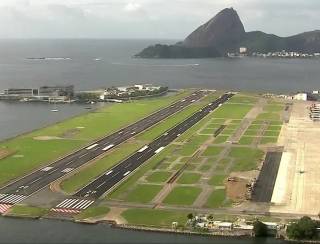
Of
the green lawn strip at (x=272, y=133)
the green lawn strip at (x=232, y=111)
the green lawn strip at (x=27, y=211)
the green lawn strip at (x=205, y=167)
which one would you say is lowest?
the green lawn strip at (x=27, y=211)

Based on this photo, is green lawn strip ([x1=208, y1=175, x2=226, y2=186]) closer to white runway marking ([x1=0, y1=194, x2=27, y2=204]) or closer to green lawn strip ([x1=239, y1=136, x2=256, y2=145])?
green lawn strip ([x1=239, y1=136, x2=256, y2=145])

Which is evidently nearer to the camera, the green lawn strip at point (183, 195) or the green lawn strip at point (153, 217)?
the green lawn strip at point (153, 217)

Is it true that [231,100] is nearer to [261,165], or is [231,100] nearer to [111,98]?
[111,98]

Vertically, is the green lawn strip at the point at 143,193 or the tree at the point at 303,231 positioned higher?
the tree at the point at 303,231

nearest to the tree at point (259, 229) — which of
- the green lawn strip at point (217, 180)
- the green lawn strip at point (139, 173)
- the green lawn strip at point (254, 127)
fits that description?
the green lawn strip at point (217, 180)

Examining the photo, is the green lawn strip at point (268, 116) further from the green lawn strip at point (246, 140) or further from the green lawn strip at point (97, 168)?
the green lawn strip at point (97, 168)

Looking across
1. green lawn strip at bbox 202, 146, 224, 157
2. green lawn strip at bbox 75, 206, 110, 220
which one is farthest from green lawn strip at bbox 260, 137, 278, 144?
green lawn strip at bbox 75, 206, 110, 220
